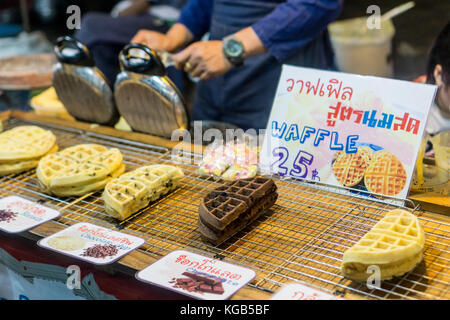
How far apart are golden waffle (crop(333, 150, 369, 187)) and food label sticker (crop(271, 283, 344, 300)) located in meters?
0.70

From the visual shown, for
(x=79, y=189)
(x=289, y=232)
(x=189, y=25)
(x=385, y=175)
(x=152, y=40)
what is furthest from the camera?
(x=189, y=25)

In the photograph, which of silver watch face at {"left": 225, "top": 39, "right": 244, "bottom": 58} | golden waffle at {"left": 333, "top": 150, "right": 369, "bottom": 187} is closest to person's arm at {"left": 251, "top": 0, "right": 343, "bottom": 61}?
silver watch face at {"left": 225, "top": 39, "right": 244, "bottom": 58}

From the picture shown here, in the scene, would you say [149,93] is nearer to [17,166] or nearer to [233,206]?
[17,166]

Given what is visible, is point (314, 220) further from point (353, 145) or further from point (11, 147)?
point (11, 147)

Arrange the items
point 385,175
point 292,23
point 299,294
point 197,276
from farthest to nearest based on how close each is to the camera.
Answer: point 292,23
point 385,175
point 197,276
point 299,294

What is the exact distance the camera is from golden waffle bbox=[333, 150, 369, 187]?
83.0 inches

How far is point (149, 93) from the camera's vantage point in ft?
8.76

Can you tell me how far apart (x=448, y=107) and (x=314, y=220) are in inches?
A: 45.5

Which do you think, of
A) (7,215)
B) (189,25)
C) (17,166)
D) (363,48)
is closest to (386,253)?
(7,215)

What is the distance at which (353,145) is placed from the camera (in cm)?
214

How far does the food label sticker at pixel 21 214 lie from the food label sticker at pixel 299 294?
102cm

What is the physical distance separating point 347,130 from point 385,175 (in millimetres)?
248

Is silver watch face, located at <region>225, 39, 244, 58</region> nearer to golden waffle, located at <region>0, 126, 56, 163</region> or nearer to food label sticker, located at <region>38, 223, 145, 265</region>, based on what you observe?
golden waffle, located at <region>0, 126, 56, 163</region>
